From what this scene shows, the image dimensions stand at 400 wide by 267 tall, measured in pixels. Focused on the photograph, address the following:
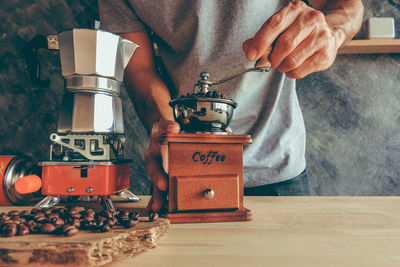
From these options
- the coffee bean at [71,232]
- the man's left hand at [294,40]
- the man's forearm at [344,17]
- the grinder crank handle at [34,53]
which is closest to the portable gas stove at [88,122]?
the grinder crank handle at [34,53]

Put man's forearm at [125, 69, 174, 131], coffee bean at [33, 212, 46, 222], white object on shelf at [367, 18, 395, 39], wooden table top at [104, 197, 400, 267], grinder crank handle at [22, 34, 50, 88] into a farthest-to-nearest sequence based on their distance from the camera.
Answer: white object on shelf at [367, 18, 395, 39] → man's forearm at [125, 69, 174, 131] → grinder crank handle at [22, 34, 50, 88] → coffee bean at [33, 212, 46, 222] → wooden table top at [104, 197, 400, 267]

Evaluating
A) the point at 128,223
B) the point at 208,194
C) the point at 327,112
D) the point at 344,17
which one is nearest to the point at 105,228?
the point at 128,223

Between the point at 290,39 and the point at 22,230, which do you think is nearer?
the point at 22,230

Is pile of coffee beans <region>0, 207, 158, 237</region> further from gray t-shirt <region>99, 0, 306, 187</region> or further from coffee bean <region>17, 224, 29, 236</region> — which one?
gray t-shirt <region>99, 0, 306, 187</region>

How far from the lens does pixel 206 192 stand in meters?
0.78

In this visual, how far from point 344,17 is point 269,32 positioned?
548 millimetres

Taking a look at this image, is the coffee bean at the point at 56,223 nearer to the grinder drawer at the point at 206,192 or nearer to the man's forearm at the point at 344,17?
the grinder drawer at the point at 206,192

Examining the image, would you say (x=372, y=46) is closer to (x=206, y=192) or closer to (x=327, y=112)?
(x=327, y=112)

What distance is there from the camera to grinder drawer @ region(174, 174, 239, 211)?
31.1 inches

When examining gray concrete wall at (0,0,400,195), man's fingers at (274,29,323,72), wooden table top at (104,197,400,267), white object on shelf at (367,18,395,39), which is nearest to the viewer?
wooden table top at (104,197,400,267)

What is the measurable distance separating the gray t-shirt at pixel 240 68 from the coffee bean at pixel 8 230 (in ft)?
2.97

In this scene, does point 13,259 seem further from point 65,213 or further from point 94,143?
point 94,143

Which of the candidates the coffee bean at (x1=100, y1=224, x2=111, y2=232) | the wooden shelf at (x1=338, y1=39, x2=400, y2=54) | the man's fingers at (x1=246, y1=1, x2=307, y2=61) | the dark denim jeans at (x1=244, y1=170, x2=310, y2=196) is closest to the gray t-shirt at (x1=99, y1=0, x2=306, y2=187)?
the dark denim jeans at (x1=244, y1=170, x2=310, y2=196)

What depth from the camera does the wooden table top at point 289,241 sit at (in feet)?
1.69
